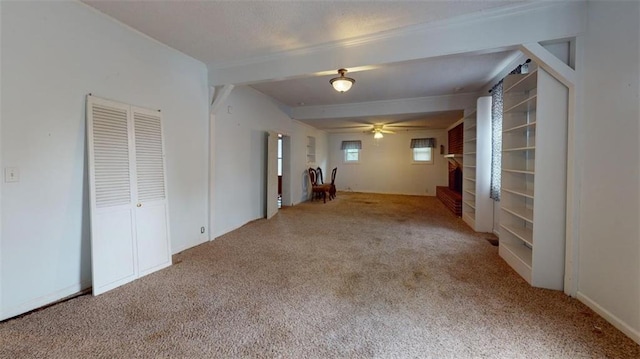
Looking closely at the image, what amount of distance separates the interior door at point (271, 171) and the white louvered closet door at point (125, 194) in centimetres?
253

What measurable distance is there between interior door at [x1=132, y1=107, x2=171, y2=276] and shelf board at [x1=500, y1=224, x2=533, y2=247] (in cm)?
386

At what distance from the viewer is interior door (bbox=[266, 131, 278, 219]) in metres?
5.45

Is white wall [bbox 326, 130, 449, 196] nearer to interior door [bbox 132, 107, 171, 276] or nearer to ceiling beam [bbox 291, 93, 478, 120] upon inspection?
ceiling beam [bbox 291, 93, 478, 120]

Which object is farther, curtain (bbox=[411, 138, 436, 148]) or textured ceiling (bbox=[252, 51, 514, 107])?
curtain (bbox=[411, 138, 436, 148])

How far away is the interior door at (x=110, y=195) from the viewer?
2.40 m

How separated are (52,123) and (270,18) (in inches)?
81.0

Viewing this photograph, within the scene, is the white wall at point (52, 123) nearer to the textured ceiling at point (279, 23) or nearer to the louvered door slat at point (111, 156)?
the louvered door slat at point (111, 156)

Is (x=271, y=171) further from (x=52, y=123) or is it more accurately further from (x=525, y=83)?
(x=525, y=83)

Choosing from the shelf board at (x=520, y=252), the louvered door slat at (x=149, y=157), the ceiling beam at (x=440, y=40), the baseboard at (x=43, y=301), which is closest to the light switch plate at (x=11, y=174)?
the louvered door slat at (x=149, y=157)

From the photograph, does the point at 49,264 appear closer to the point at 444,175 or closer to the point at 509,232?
the point at 509,232

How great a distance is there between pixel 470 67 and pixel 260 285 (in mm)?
3938

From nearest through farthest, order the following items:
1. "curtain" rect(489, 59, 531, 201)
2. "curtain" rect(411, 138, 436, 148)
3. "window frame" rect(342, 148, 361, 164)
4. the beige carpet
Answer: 1. the beige carpet
2. "curtain" rect(489, 59, 531, 201)
3. "curtain" rect(411, 138, 436, 148)
4. "window frame" rect(342, 148, 361, 164)

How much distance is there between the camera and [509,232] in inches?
126

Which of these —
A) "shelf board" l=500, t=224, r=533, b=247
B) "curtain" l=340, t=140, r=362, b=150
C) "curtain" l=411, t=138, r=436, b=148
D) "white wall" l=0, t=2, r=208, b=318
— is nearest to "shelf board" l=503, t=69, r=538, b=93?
"shelf board" l=500, t=224, r=533, b=247
